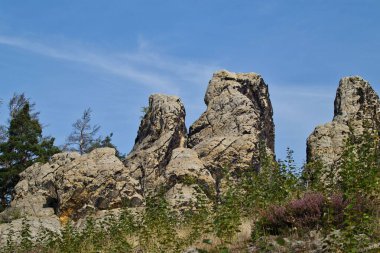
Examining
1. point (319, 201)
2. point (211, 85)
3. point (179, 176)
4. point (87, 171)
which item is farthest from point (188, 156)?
point (319, 201)

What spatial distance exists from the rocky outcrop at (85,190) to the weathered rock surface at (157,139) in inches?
101

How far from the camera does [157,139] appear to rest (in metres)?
37.7

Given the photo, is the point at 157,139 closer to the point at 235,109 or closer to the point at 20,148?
the point at 235,109

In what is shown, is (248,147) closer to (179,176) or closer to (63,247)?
(179,176)

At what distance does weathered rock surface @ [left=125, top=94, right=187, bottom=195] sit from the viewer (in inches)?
1320

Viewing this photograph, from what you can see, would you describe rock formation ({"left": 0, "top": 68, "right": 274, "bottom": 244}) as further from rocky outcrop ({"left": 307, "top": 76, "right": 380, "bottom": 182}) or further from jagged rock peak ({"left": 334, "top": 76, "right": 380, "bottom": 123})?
jagged rock peak ({"left": 334, "top": 76, "right": 380, "bottom": 123})

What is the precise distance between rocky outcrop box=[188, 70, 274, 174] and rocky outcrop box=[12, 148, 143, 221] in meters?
5.03

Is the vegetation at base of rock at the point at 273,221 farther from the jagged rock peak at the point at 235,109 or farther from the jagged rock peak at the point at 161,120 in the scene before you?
the jagged rock peak at the point at 161,120

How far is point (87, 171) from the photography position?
99.5 feet

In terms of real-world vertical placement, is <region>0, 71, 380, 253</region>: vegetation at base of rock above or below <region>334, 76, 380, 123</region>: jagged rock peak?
below

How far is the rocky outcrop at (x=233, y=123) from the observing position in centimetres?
3216

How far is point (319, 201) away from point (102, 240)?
252 inches

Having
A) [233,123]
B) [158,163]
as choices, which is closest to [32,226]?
[158,163]

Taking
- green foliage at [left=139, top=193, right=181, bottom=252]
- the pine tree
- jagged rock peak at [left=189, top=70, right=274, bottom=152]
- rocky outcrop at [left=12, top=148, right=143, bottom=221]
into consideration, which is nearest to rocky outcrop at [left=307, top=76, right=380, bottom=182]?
jagged rock peak at [left=189, top=70, right=274, bottom=152]
